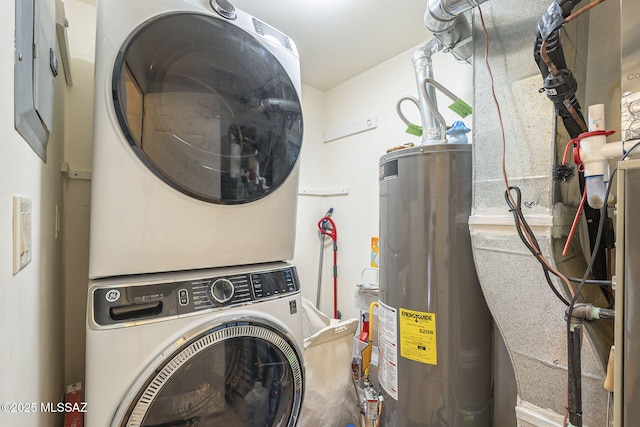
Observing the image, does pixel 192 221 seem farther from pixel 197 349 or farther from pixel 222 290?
pixel 197 349

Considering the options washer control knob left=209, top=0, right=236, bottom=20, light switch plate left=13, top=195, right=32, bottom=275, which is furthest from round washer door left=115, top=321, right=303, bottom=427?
washer control knob left=209, top=0, right=236, bottom=20

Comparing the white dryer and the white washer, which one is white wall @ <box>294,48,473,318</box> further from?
the white washer

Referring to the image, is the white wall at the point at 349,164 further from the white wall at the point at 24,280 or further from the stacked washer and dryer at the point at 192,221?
the white wall at the point at 24,280

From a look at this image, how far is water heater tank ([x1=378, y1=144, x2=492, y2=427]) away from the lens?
111 cm

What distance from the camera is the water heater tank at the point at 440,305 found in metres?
1.11

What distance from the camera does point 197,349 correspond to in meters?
0.80

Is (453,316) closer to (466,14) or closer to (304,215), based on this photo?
(466,14)

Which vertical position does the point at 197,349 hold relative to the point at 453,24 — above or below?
below

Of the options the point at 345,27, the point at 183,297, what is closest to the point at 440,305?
the point at 183,297

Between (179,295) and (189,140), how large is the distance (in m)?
0.46

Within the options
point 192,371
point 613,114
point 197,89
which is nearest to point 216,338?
point 192,371

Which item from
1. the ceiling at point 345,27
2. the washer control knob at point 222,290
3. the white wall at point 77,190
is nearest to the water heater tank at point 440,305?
the washer control knob at point 222,290

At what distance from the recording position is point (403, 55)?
1.91 m

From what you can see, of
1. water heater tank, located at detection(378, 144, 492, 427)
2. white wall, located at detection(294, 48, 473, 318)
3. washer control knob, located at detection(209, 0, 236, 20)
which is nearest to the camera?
washer control knob, located at detection(209, 0, 236, 20)
